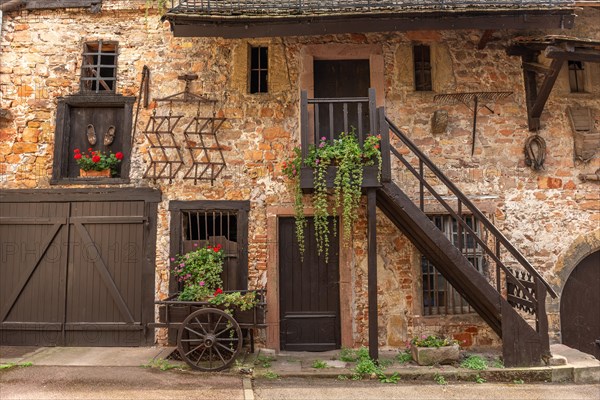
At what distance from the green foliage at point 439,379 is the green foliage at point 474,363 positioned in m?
0.46

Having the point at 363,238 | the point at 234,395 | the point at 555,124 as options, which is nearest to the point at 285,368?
the point at 234,395

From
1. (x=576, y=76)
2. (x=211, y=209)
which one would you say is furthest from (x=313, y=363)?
(x=576, y=76)

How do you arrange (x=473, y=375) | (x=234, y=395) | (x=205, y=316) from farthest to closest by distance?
(x=205, y=316) < (x=473, y=375) < (x=234, y=395)

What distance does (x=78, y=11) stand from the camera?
7906 millimetres

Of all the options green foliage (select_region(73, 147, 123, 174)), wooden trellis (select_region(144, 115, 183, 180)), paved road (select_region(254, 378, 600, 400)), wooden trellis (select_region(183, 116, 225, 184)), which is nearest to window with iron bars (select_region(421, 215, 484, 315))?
paved road (select_region(254, 378, 600, 400))

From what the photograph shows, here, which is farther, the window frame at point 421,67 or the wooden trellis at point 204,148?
the window frame at point 421,67

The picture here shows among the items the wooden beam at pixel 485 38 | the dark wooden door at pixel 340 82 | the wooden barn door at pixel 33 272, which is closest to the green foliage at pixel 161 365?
the wooden barn door at pixel 33 272

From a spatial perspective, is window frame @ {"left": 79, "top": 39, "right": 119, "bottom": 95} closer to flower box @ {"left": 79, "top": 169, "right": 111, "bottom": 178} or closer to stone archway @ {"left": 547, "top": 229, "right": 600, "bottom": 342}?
flower box @ {"left": 79, "top": 169, "right": 111, "bottom": 178}

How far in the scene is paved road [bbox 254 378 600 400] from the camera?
5.35m

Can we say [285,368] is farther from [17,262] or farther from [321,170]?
[17,262]

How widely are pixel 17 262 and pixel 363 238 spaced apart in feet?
19.0

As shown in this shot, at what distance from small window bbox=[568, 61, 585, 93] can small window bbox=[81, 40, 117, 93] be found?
315 inches

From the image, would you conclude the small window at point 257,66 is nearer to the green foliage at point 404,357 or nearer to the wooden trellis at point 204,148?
the wooden trellis at point 204,148

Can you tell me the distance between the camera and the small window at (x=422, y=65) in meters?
7.93
